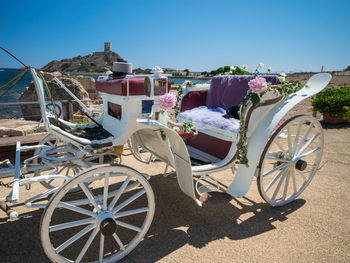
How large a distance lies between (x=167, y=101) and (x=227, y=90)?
68.8 inches

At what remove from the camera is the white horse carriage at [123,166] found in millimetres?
1995

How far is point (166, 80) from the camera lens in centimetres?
246

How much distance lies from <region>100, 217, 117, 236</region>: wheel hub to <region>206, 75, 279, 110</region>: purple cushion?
245 cm

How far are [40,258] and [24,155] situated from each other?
2.38 meters

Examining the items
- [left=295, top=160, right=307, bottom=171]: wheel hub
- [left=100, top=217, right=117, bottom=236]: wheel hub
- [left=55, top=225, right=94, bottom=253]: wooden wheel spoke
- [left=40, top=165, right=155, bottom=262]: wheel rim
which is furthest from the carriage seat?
[left=55, top=225, right=94, bottom=253]: wooden wheel spoke

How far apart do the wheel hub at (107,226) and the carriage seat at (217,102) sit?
172 cm

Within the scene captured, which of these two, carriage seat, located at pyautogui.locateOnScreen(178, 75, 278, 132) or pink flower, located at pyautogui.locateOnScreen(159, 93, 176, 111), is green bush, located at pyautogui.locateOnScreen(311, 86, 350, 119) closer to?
carriage seat, located at pyautogui.locateOnScreen(178, 75, 278, 132)

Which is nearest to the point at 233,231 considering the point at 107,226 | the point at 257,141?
the point at 257,141

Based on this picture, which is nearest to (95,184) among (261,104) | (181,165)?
(181,165)

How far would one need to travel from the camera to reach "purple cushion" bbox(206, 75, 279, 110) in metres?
3.60

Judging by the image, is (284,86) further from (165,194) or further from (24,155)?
(24,155)

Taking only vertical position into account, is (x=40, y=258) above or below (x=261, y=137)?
below

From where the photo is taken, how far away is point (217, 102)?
3.93m

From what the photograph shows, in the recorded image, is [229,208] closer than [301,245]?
No
